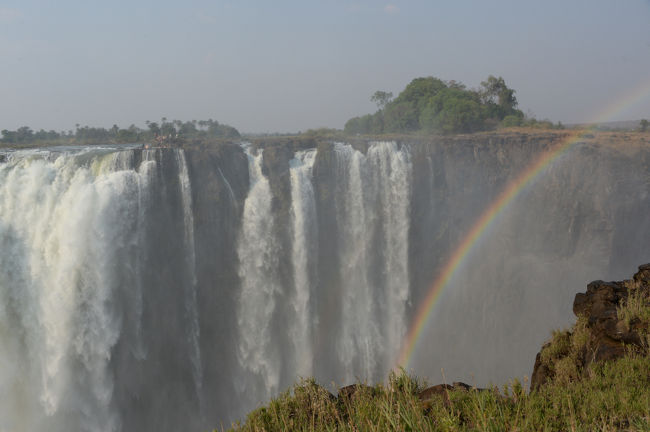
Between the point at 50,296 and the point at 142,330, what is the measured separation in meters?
3.96

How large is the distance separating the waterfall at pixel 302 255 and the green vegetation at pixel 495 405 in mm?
15476

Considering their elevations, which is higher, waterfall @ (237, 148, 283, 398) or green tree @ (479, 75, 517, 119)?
green tree @ (479, 75, 517, 119)

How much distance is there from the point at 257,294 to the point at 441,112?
2297cm

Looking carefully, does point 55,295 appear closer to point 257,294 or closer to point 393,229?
point 257,294

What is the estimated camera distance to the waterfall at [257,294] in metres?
20.8

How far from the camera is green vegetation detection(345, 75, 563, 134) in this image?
34.9 meters

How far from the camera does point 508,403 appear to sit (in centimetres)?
469

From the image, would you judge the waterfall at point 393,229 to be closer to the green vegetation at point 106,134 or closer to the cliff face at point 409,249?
the cliff face at point 409,249

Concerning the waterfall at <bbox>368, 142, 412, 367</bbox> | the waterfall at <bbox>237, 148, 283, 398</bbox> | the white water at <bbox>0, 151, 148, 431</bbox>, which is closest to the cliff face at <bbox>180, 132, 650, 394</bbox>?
the waterfall at <bbox>368, 142, 412, 367</bbox>

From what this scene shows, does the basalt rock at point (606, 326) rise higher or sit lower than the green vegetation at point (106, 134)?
lower

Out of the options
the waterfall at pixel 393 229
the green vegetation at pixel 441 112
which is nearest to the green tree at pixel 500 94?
the green vegetation at pixel 441 112

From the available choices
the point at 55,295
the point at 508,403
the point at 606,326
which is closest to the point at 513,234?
the point at 606,326

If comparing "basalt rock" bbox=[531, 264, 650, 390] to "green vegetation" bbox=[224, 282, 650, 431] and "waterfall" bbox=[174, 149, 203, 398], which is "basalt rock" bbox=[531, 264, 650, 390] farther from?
"waterfall" bbox=[174, 149, 203, 398]

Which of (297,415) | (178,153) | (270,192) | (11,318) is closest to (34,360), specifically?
(11,318)
